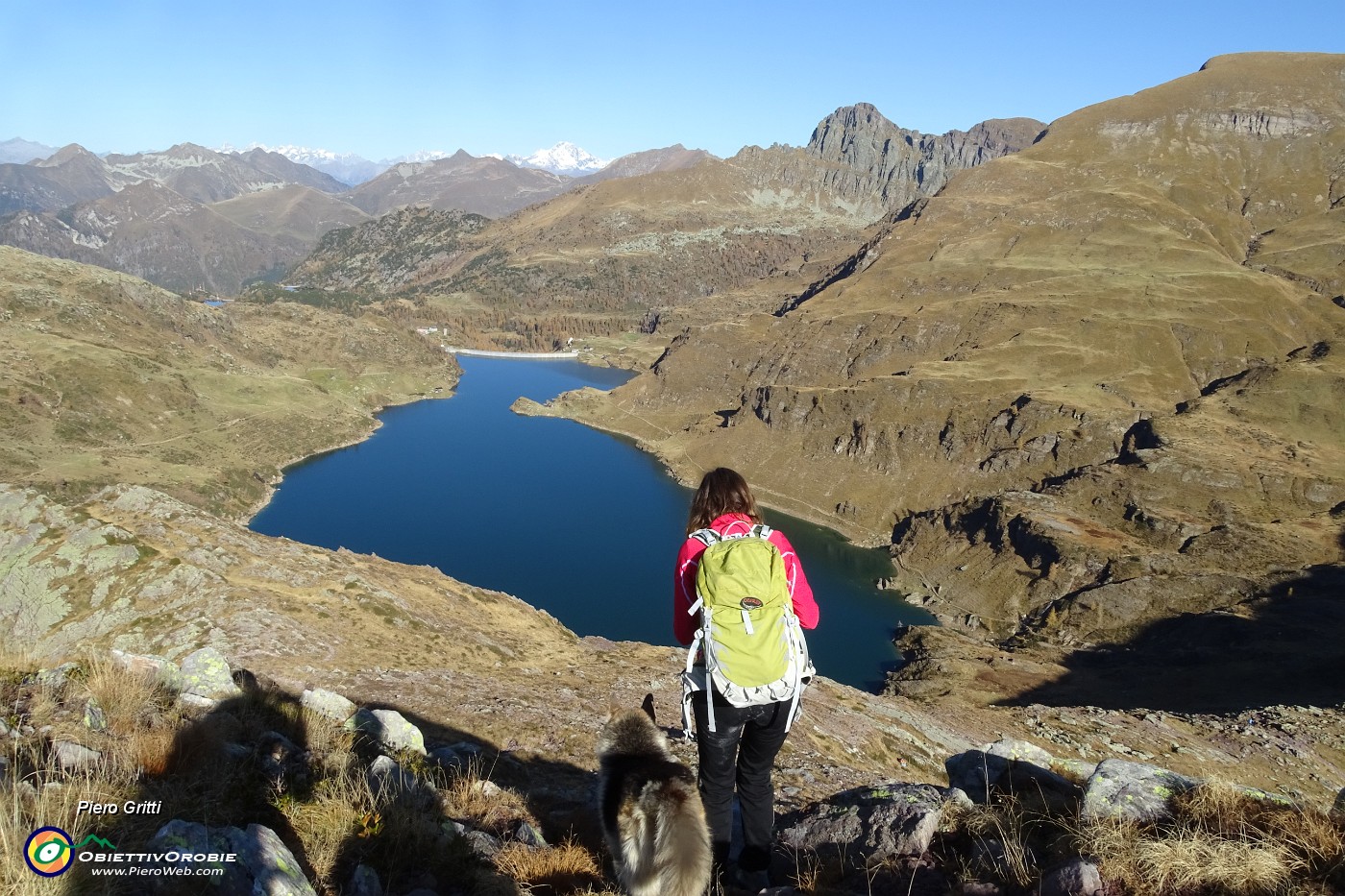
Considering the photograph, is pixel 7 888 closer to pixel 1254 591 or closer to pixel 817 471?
pixel 1254 591

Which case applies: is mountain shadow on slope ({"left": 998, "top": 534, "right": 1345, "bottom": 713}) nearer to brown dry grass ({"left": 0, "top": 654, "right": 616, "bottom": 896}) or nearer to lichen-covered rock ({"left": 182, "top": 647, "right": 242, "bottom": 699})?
brown dry grass ({"left": 0, "top": 654, "right": 616, "bottom": 896})

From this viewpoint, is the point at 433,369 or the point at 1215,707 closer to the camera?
the point at 1215,707

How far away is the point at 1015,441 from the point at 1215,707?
57.3m

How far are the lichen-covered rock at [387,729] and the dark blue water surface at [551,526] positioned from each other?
51.2 m

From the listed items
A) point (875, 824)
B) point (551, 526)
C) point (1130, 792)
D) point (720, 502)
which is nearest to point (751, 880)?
point (875, 824)

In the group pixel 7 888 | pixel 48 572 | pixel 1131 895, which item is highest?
pixel 7 888

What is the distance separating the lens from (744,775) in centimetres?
611

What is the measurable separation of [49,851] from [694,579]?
4.09 m

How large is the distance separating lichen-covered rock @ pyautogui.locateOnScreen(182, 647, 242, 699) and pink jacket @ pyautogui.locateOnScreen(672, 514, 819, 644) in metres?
6.72

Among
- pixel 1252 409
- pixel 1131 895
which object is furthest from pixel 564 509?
pixel 1131 895

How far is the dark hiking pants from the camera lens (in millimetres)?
5832

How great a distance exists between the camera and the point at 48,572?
68.8ft

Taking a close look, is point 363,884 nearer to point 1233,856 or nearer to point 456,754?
point 1233,856

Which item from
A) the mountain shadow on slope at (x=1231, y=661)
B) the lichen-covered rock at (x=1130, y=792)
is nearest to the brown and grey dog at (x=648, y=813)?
the lichen-covered rock at (x=1130, y=792)
